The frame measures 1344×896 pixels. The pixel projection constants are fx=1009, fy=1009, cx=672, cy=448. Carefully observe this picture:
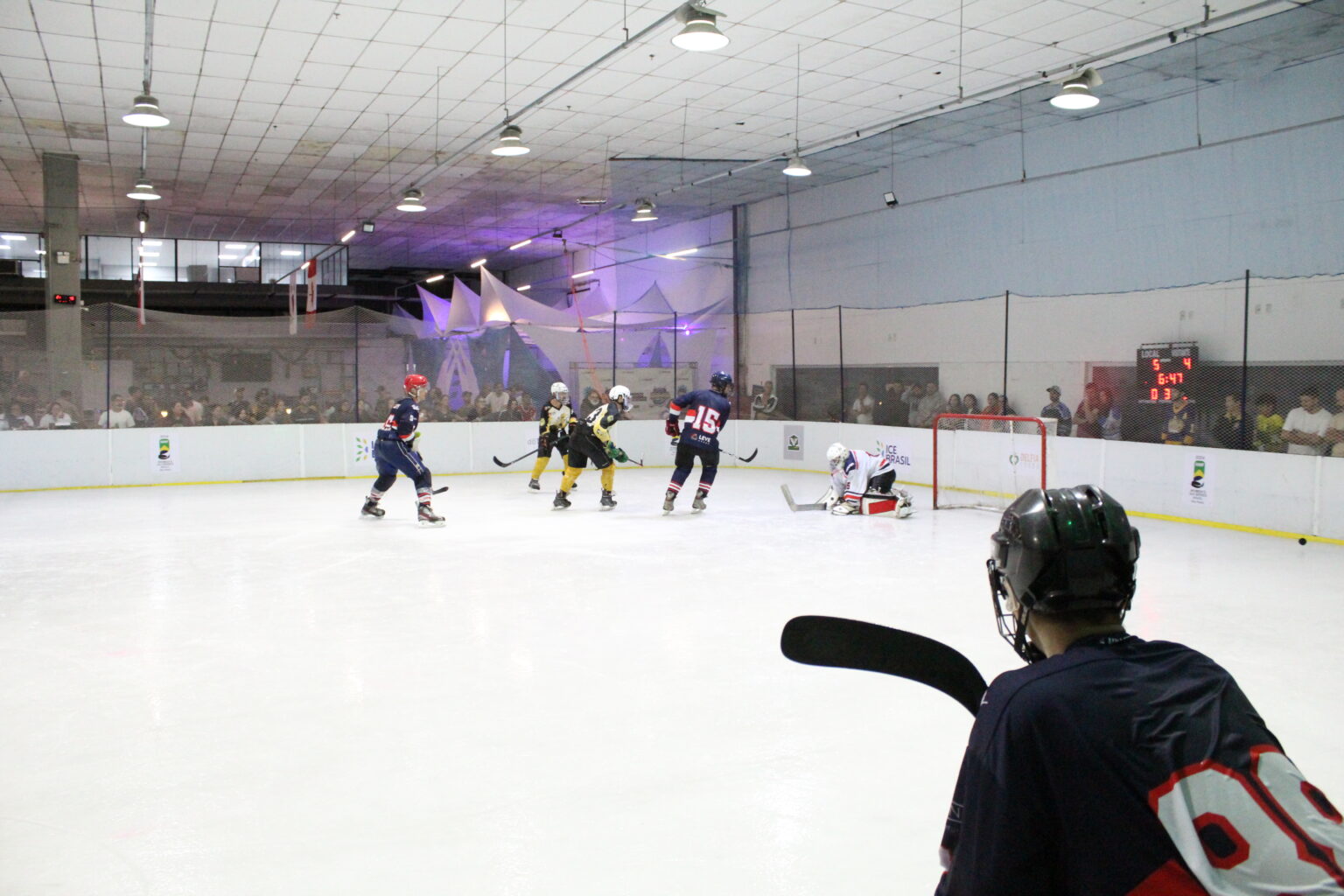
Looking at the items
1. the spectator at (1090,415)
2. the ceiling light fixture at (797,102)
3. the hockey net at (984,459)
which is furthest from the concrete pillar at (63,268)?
the spectator at (1090,415)

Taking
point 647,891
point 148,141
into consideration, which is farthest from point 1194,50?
point 148,141

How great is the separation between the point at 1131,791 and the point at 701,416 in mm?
9272

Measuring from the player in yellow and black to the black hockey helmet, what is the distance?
30.8ft

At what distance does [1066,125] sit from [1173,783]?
13.1 meters

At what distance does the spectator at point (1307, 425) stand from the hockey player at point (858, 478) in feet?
10.9

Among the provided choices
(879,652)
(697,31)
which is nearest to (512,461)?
(697,31)

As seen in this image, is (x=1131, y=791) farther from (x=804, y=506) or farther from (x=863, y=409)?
(x=863, y=409)

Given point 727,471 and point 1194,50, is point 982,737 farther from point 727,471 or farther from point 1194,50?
point 727,471

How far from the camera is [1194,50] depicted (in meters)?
9.88

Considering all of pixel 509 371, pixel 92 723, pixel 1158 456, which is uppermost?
pixel 509 371

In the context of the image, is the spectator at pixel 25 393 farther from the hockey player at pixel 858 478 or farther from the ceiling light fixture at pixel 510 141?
the hockey player at pixel 858 478

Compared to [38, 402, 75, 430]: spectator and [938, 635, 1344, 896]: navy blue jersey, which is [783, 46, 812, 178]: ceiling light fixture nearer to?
[38, 402, 75, 430]: spectator

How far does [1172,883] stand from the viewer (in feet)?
2.98

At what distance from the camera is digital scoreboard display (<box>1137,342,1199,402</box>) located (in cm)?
1031
